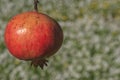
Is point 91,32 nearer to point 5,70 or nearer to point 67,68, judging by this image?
point 67,68

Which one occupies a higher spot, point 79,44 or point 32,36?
point 32,36

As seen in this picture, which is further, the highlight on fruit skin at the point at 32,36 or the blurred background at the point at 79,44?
the blurred background at the point at 79,44

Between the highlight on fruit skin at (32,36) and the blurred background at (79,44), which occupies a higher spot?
the highlight on fruit skin at (32,36)

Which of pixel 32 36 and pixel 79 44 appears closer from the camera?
pixel 32 36

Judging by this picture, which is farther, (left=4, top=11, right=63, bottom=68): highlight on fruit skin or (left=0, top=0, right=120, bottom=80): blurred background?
(left=0, top=0, right=120, bottom=80): blurred background

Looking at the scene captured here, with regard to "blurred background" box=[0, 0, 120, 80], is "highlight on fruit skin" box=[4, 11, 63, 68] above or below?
above
